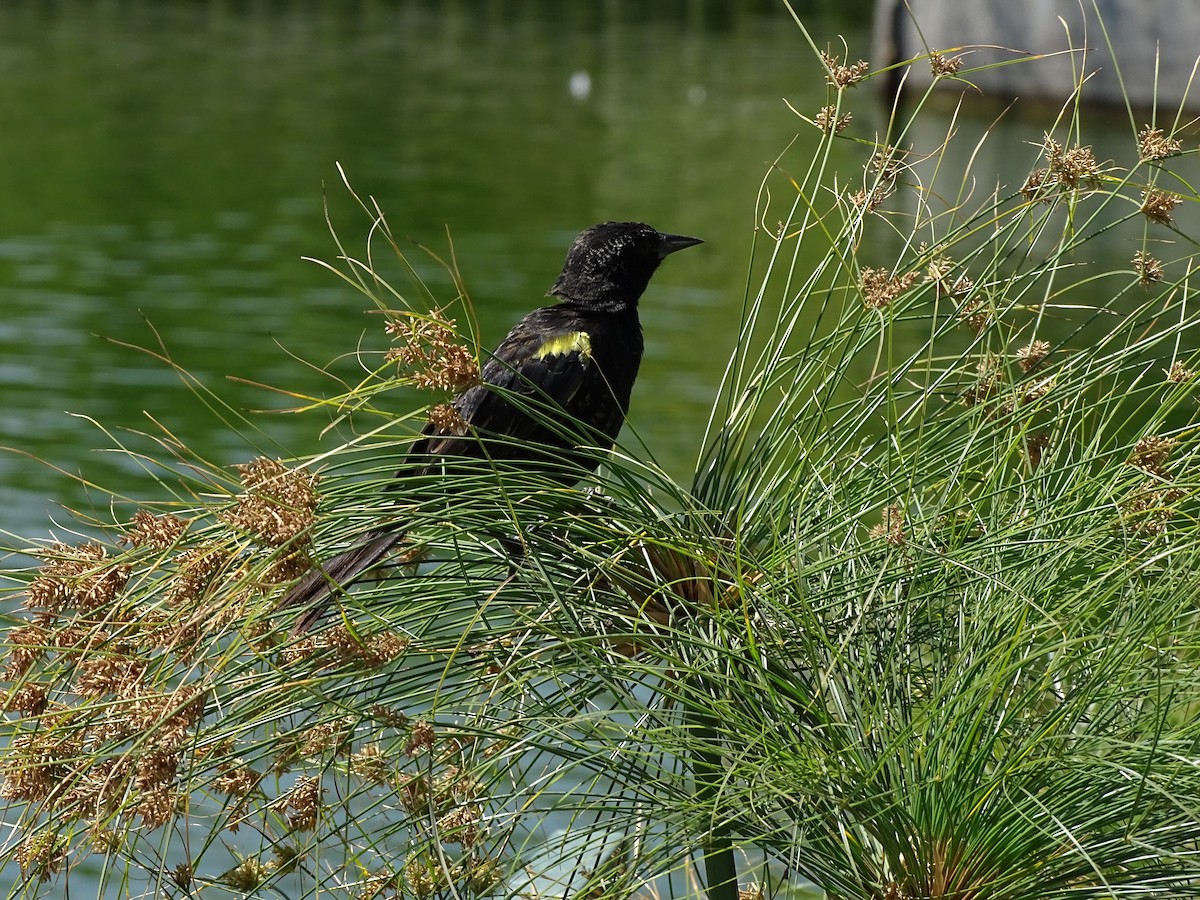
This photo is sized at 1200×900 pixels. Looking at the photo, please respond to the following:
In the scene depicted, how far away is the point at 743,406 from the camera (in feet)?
7.60

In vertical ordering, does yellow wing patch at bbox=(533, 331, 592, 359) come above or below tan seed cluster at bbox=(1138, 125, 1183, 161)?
below

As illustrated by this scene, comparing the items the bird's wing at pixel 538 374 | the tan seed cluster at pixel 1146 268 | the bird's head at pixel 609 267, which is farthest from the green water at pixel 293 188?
the tan seed cluster at pixel 1146 268

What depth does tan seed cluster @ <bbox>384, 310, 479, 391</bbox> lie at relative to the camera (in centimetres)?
173

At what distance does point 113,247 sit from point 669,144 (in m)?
8.67

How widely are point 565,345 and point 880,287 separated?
3.75 ft

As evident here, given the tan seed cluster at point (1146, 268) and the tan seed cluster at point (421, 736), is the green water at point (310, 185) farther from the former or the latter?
the tan seed cluster at point (421, 736)

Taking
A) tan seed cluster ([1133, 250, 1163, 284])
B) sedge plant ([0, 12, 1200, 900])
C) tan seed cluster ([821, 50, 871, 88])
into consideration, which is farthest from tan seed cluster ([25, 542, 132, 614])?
tan seed cluster ([1133, 250, 1163, 284])

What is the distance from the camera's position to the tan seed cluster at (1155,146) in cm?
206

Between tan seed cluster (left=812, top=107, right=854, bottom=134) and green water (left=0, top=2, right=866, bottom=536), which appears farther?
green water (left=0, top=2, right=866, bottom=536)

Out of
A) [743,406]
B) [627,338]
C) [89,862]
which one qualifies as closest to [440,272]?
[89,862]

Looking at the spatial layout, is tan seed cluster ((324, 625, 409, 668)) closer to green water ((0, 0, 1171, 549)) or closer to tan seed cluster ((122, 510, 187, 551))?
tan seed cluster ((122, 510, 187, 551))

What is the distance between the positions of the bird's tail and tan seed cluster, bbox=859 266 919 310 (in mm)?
753

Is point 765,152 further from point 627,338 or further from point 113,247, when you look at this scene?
point 627,338

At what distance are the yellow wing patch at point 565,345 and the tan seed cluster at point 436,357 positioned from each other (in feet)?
4.70
